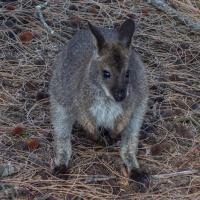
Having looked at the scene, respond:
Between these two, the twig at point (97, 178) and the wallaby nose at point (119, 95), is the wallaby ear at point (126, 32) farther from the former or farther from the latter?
the twig at point (97, 178)

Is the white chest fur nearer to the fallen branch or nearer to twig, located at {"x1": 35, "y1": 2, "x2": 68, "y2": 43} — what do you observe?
twig, located at {"x1": 35, "y1": 2, "x2": 68, "y2": 43}

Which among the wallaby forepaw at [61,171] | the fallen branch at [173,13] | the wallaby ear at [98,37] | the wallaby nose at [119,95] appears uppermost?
the wallaby ear at [98,37]

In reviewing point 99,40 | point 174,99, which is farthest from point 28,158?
point 174,99

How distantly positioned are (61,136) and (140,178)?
2.10 feet

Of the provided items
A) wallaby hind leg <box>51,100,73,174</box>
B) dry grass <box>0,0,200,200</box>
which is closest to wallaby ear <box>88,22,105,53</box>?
wallaby hind leg <box>51,100,73,174</box>

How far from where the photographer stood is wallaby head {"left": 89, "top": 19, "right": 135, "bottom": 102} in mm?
4039

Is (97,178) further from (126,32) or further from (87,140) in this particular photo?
(126,32)

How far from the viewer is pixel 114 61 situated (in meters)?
4.07

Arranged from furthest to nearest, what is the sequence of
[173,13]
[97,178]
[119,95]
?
[173,13], [97,178], [119,95]

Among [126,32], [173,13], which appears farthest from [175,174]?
[173,13]

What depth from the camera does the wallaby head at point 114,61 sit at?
4.04 m

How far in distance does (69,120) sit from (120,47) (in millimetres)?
664

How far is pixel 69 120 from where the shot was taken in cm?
443

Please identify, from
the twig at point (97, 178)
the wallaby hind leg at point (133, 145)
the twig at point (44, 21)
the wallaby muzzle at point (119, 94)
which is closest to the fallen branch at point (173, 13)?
the twig at point (44, 21)
